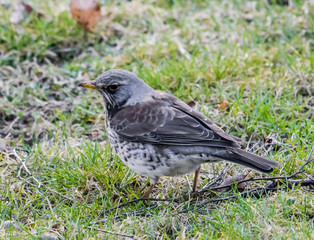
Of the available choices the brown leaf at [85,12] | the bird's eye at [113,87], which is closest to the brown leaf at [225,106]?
the bird's eye at [113,87]

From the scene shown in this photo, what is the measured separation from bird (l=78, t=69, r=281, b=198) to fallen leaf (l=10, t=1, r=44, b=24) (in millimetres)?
3358

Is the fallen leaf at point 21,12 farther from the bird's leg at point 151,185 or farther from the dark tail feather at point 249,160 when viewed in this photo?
the dark tail feather at point 249,160

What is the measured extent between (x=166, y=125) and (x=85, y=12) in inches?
141

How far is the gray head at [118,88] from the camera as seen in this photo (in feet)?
16.7

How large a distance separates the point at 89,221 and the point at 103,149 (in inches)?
45.5

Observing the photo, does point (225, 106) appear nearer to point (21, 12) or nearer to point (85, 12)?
point (85, 12)

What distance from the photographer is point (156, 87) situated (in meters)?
6.47

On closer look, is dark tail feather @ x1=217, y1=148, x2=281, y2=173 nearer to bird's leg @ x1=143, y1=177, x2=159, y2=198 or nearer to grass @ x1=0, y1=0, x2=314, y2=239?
grass @ x1=0, y1=0, x2=314, y2=239

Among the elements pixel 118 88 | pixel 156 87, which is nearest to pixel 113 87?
pixel 118 88

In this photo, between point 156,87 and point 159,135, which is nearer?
point 159,135

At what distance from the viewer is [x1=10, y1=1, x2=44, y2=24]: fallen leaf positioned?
25.7 ft

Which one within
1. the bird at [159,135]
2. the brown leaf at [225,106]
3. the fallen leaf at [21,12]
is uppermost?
the bird at [159,135]

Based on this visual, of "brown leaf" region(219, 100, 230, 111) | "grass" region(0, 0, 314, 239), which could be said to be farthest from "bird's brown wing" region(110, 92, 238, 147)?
"brown leaf" region(219, 100, 230, 111)

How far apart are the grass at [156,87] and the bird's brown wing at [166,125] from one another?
495 mm
